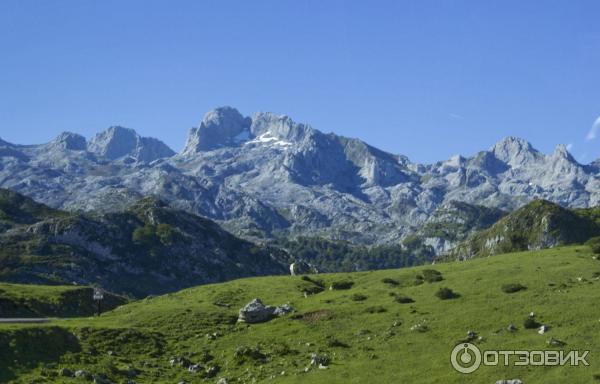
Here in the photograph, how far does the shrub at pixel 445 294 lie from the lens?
7700cm

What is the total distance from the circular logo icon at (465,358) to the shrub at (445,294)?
759 inches

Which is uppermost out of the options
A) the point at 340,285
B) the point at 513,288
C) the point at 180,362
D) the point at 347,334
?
the point at 340,285

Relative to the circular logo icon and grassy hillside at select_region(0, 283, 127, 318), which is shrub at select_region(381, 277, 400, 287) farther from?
grassy hillside at select_region(0, 283, 127, 318)

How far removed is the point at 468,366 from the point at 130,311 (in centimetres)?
5246

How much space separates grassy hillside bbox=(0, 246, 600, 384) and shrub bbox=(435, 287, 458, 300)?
0.72m

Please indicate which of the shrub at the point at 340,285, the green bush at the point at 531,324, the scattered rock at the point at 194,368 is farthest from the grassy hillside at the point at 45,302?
the green bush at the point at 531,324

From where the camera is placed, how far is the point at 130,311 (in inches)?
3553

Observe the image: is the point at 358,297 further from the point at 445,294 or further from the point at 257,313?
the point at 257,313

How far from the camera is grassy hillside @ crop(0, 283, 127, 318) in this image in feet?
304

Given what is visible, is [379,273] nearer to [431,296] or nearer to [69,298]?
[431,296]

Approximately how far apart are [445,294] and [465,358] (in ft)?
75.5

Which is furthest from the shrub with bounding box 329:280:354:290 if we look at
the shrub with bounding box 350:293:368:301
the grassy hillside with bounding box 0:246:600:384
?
the shrub with bounding box 350:293:368:301

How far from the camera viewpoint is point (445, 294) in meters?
77.4

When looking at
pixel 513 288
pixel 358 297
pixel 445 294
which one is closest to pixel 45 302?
pixel 358 297
